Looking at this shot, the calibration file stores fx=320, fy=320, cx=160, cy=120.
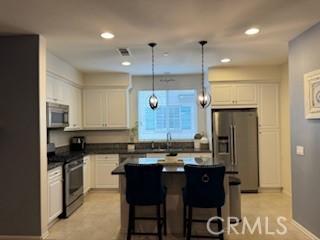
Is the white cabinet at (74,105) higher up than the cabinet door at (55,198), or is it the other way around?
the white cabinet at (74,105)

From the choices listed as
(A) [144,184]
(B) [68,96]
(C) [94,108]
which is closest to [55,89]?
(B) [68,96]

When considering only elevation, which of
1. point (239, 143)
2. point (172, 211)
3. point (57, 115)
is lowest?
point (172, 211)

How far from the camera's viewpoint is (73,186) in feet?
17.8

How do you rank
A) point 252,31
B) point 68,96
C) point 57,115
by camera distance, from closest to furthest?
point 252,31 < point 57,115 < point 68,96

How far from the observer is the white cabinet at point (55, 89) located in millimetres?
5211

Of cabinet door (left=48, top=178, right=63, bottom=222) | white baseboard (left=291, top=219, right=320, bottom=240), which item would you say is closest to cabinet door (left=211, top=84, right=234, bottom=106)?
white baseboard (left=291, top=219, right=320, bottom=240)

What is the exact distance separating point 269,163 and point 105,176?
11.5 feet

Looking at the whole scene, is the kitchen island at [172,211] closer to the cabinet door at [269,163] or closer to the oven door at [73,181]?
the oven door at [73,181]

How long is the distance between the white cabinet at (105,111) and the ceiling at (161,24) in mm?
1625

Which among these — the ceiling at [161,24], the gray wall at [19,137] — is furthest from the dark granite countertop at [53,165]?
the ceiling at [161,24]

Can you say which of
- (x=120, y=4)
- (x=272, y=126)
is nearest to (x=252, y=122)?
(x=272, y=126)

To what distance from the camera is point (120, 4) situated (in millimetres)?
3162

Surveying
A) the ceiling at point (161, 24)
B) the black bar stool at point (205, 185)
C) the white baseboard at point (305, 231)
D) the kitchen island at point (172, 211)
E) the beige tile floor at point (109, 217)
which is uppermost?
the ceiling at point (161, 24)

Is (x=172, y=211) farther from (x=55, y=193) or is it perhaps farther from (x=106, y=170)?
(x=106, y=170)
